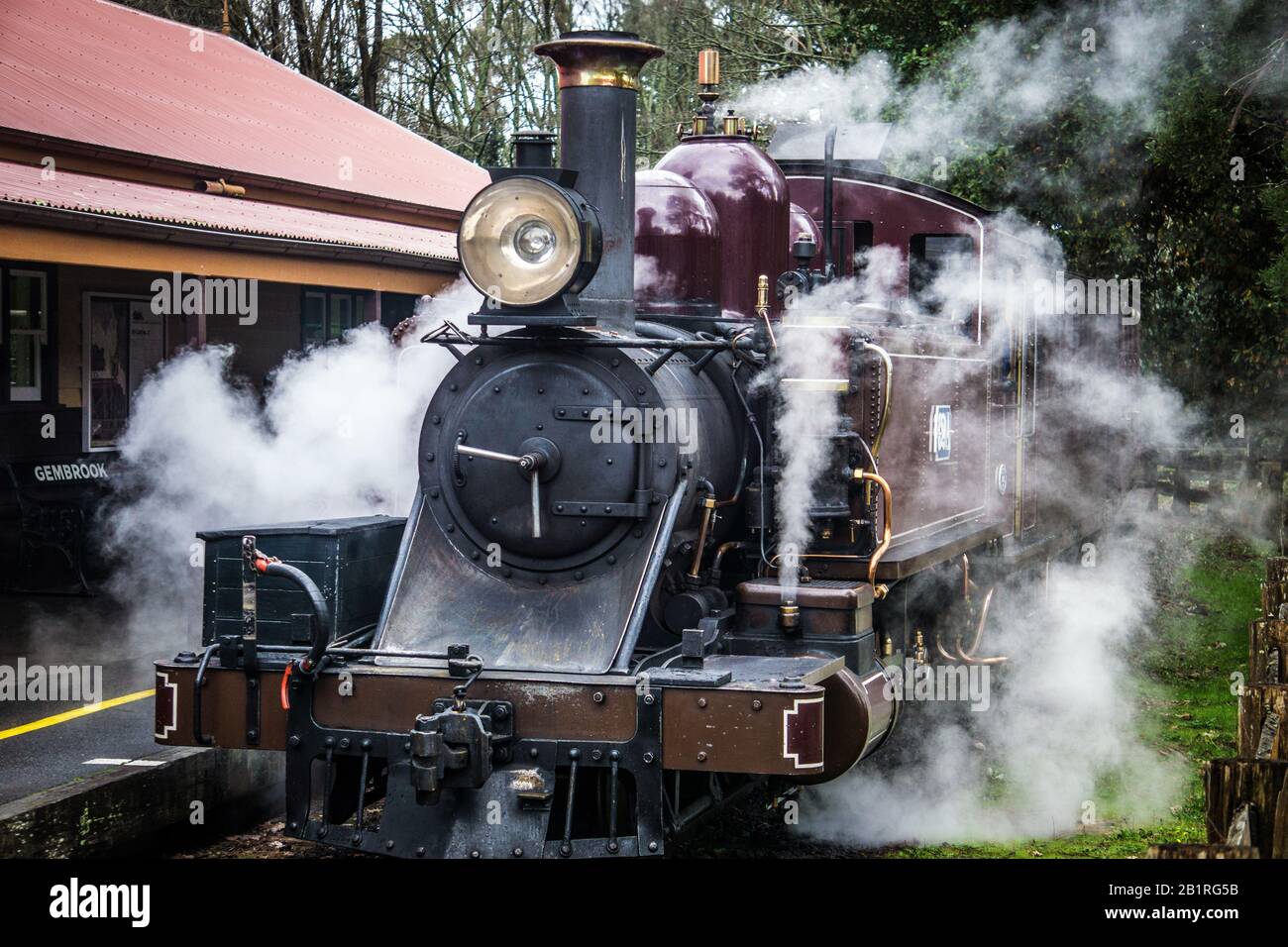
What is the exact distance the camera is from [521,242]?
5.18 meters

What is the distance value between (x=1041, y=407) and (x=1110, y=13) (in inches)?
178

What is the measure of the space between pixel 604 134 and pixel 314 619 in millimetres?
2011

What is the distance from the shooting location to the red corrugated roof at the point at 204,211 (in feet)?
31.0

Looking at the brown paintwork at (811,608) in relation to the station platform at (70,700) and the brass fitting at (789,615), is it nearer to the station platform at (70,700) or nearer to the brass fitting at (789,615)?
the brass fitting at (789,615)

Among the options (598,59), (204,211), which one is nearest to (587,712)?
(598,59)

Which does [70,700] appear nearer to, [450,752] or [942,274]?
[450,752]

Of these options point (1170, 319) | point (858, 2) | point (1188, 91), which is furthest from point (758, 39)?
point (1188, 91)

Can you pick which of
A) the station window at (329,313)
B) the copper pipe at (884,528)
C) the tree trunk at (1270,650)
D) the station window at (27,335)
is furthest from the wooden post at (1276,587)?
the station window at (329,313)

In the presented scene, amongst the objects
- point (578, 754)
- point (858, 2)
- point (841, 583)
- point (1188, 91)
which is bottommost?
point (578, 754)

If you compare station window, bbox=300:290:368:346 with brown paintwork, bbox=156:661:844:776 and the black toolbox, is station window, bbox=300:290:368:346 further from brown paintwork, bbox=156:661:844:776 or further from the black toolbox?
brown paintwork, bbox=156:661:844:776

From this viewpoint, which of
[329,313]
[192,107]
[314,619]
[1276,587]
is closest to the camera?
[314,619]

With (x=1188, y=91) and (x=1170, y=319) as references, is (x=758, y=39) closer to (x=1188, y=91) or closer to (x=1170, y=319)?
(x=1170, y=319)
